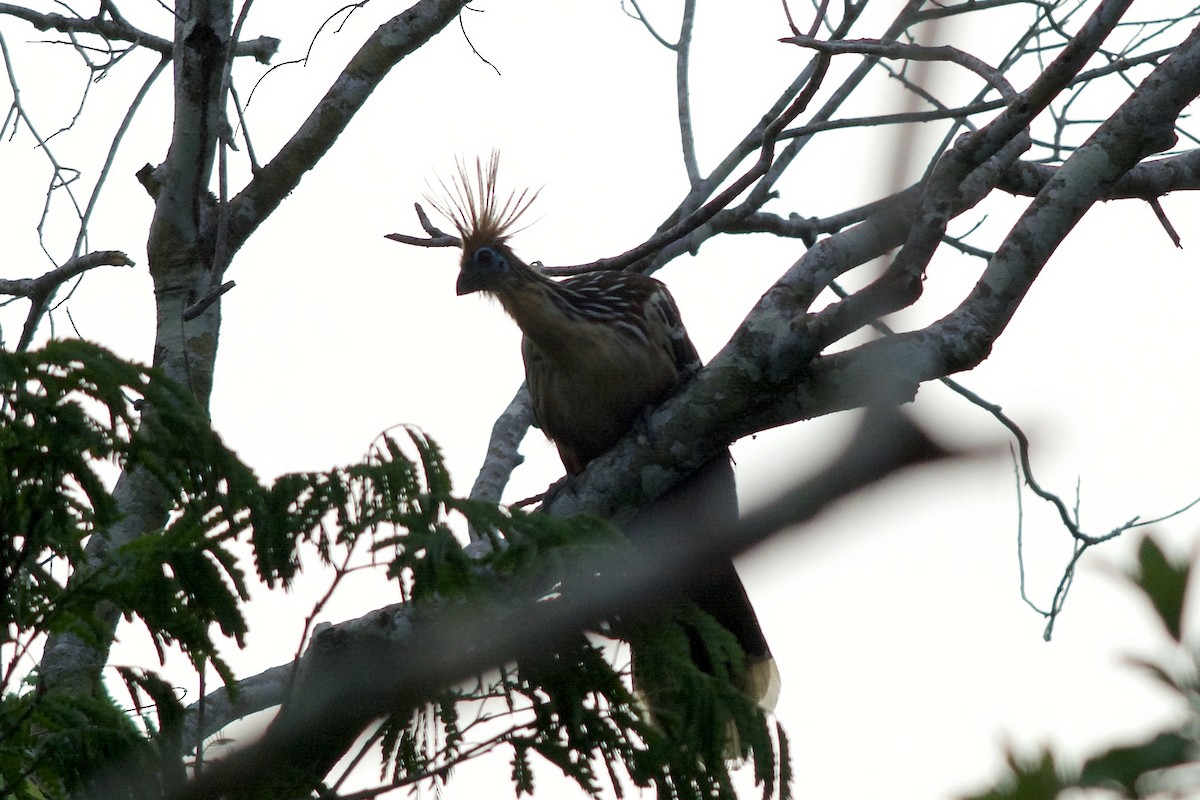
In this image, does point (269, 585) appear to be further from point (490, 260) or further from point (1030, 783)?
point (490, 260)

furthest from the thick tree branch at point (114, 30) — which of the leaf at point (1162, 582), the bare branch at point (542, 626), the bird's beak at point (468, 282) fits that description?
the leaf at point (1162, 582)

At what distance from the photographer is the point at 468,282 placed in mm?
5328

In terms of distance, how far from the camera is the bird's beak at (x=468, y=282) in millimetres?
5316

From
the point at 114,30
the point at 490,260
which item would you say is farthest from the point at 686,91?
the point at 114,30

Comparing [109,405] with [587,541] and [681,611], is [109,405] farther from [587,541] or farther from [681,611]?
[681,611]

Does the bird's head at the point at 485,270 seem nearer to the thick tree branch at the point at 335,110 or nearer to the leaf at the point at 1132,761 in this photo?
the thick tree branch at the point at 335,110

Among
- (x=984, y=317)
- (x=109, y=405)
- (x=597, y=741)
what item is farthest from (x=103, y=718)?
(x=984, y=317)

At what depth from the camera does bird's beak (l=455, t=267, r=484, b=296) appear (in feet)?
17.4

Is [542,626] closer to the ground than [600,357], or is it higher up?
closer to the ground

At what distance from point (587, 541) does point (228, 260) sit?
2.56 m

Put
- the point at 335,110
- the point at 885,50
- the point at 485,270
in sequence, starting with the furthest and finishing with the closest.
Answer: the point at 485,270
the point at 335,110
the point at 885,50

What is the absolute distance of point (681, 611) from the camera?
2580 millimetres

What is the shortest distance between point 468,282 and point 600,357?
76cm

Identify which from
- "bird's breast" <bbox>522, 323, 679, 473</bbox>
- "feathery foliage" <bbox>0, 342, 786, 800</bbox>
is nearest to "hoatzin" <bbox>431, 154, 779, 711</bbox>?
"bird's breast" <bbox>522, 323, 679, 473</bbox>
